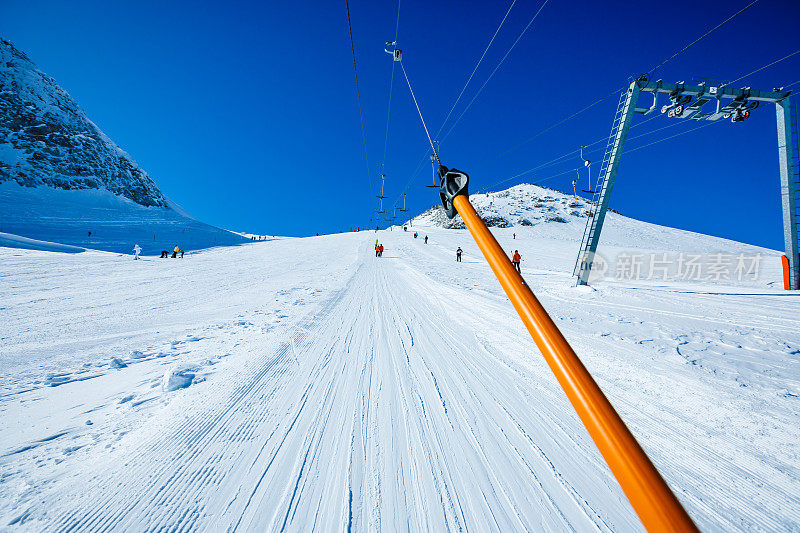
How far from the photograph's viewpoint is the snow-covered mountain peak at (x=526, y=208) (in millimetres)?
75938

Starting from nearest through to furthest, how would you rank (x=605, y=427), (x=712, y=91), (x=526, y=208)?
(x=605, y=427) < (x=712, y=91) < (x=526, y=208)

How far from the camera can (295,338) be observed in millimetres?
4844

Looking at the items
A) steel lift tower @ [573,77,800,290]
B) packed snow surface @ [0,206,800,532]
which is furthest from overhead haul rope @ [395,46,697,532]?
steel lift tower @ [573,77,800,290]

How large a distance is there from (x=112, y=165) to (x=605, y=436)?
141848 millimetres

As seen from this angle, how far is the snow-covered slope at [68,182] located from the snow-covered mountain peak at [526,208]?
56.3 metres

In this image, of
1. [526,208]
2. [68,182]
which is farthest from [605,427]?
[68,182]

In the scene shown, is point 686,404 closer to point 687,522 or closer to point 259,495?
point 687,522

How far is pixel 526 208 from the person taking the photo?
297ft

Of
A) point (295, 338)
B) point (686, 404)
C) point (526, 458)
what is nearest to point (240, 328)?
point (295, 338)

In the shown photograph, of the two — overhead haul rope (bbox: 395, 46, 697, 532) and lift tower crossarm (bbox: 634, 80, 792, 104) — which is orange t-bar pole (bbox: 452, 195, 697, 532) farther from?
lift tower crossarm (bbox: 634, 80, 792, 104)

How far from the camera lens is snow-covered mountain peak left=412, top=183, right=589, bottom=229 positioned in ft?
249

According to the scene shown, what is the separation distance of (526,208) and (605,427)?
99.3 meters

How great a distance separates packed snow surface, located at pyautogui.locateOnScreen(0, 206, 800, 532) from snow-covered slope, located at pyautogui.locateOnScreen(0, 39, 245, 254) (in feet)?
107

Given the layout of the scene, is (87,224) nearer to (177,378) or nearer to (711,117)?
(177,378)
